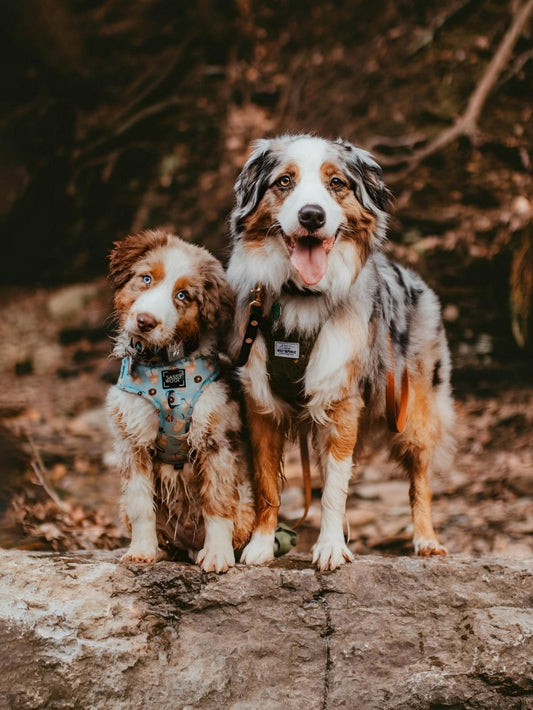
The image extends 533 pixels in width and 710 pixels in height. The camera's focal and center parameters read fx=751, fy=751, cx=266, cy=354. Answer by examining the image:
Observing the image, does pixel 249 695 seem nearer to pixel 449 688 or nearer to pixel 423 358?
pixel 449 688

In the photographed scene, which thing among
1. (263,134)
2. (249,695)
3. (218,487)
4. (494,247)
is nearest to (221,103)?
(263,134)

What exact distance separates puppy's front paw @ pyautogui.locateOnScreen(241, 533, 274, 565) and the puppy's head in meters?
0.95

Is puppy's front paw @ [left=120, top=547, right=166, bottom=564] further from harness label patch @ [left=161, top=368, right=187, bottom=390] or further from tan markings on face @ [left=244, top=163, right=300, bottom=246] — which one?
tan markings on face @ [left=244, top=163, right=300, bottom=246]

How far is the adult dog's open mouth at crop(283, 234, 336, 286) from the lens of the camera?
3117 mm

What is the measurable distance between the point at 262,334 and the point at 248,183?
2.25 ft

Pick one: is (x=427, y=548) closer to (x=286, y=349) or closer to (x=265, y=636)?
(x=265, y=636)

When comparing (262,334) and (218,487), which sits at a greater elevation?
(262,334)

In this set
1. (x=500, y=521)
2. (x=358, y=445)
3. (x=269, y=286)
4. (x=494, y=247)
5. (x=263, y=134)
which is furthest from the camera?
(x=263, y=134)

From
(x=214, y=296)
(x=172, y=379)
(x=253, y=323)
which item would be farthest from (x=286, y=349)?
(x=172, y=379)

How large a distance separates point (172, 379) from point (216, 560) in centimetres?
79

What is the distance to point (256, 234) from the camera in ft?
10.9

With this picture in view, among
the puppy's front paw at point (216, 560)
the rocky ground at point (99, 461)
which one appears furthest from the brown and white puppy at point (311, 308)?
the rocky ground at point (99, 461)

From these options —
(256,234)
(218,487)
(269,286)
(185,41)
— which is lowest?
(218,487)

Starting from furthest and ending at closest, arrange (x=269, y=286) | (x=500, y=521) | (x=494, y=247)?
(x=494, y=247) → (x=500, y=521) → (x=269, y=286)
